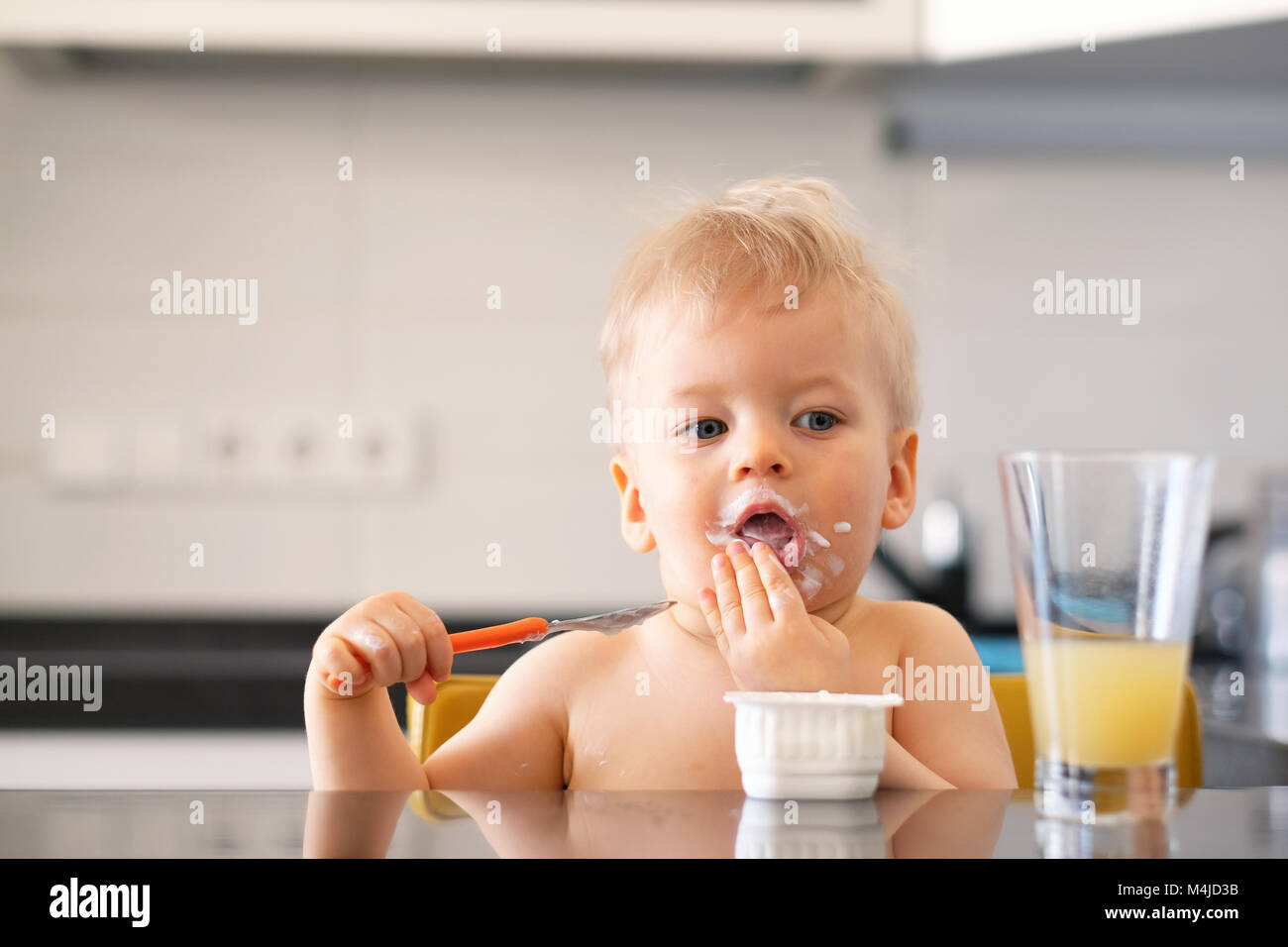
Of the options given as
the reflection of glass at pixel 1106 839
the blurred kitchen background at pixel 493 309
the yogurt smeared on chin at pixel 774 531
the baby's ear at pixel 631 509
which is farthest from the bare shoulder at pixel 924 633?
the blurred kitchen background at pixel 493 309

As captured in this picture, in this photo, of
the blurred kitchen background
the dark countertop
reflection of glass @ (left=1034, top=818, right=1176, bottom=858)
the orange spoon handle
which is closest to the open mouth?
the orange spoon handle

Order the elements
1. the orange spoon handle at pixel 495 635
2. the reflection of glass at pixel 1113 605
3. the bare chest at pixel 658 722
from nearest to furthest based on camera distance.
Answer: the reflection of glass at pixel 1113 605, the orange spoon handle at pixel 495 635, the bare chest at pixel 658 722

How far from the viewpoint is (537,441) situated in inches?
97.8

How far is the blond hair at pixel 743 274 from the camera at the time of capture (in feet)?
3.49

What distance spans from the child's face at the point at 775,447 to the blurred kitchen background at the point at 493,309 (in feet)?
4.53

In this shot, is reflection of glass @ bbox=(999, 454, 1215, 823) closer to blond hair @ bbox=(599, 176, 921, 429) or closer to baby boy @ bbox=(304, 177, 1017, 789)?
baby boy @ bbox=(304, 177, 1017, 789)

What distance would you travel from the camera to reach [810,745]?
1.94 ft

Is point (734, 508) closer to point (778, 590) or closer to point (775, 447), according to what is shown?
point (775, 447)

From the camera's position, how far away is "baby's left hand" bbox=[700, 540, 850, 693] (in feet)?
2.54

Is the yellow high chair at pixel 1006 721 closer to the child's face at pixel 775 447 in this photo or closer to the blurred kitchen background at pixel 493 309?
the child's face at pixel 775 447

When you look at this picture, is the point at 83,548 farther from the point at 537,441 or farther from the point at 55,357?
the point at 537,441
